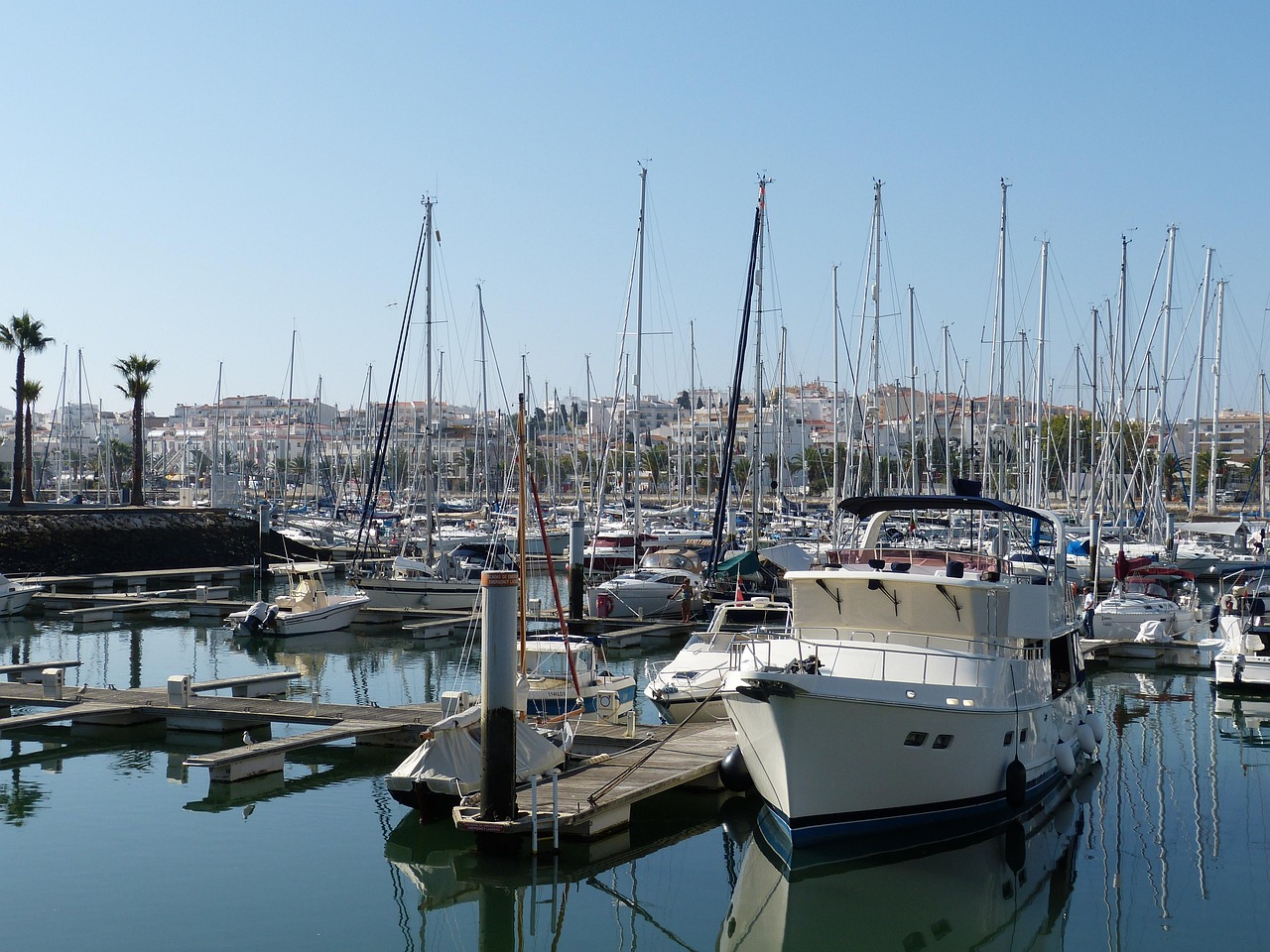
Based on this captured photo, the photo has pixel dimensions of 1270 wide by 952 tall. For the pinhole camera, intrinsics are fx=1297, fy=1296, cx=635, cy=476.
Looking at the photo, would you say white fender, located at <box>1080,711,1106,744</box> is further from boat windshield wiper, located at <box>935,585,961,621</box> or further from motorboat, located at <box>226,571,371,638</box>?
motorboat, located at <box>226,571,371,638</box>

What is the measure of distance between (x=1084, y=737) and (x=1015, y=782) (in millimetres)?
5329

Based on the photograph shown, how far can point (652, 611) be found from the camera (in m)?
42.3

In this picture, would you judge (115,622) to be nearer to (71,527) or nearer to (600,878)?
(71,527)

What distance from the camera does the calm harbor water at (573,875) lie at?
1483cm

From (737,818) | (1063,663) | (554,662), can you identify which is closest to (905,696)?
(737,818)

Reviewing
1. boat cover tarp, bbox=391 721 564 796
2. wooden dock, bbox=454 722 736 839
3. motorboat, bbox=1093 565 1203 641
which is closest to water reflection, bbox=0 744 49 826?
boat cover tarp, bbox=391 721 564 796

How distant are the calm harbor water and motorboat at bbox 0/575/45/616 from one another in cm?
2460

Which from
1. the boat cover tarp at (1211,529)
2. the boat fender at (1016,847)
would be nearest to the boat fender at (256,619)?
the boat fender at (1016,847)

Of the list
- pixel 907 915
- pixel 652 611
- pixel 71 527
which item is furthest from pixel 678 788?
pixel 71 527

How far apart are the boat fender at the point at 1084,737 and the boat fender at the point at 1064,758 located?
1.85 metres

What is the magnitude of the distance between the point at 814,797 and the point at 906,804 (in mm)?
1349

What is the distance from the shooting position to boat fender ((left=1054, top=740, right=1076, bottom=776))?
20266mm

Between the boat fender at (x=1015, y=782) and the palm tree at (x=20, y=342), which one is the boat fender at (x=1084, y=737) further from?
the palm tree at (x=20, y=342)

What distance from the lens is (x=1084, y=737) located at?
2253 centimetres
